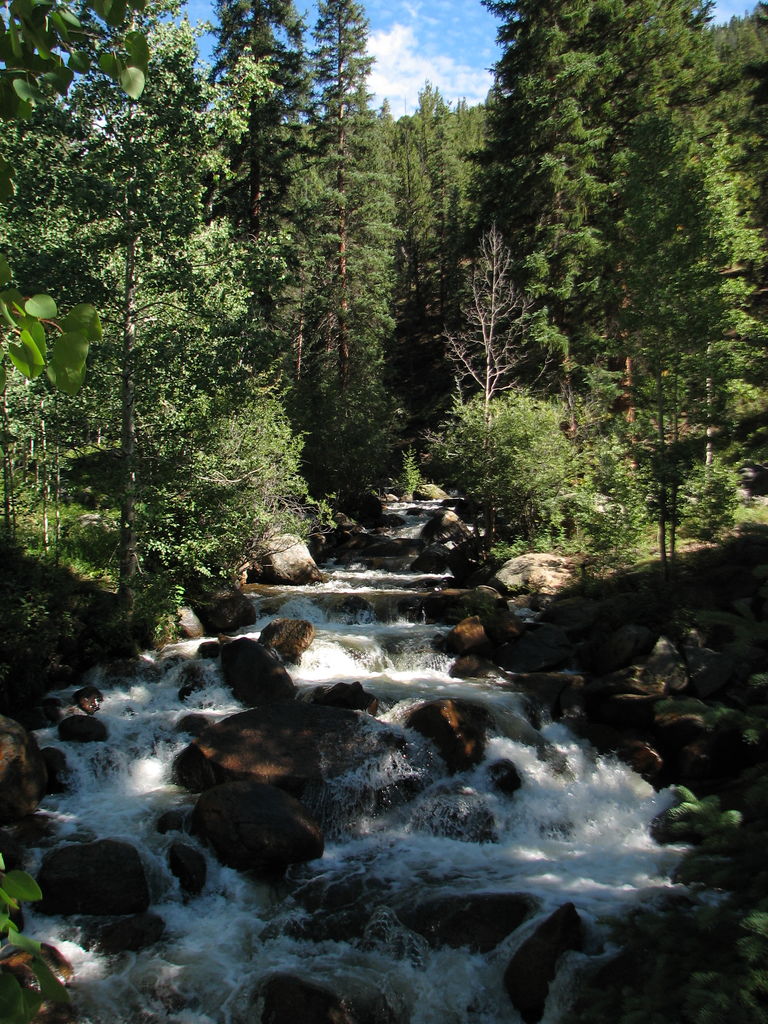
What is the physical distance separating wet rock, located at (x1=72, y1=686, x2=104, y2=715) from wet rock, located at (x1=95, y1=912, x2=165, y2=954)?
363 centimetres

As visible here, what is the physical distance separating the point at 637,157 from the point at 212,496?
9.79m

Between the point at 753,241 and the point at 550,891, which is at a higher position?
the point at 753,241

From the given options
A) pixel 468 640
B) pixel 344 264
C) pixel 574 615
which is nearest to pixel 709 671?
pixel 574 615

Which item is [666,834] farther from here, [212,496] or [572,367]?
[572,367]

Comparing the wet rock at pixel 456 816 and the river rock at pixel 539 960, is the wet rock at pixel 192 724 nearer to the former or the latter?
the wet rock at pixel 456 816

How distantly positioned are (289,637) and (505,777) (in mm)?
4542

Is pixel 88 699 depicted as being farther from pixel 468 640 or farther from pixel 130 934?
pixel 468 640

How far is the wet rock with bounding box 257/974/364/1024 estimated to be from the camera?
200 inches

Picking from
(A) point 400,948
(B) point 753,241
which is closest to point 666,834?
(A) point 400,948

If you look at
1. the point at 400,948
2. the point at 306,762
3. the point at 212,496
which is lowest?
the point at 400,948

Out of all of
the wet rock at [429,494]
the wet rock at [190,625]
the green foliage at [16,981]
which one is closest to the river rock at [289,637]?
the wet rock at [190,625]

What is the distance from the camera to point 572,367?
22.0m

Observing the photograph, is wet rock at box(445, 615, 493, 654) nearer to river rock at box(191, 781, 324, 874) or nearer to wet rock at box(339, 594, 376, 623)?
wet rock at box(339, 594, 376, 623)

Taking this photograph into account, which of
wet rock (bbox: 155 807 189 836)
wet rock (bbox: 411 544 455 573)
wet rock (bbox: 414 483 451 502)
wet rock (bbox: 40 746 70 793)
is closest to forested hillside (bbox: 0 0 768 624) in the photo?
wet rock (bbox: 411 544 455 573)
